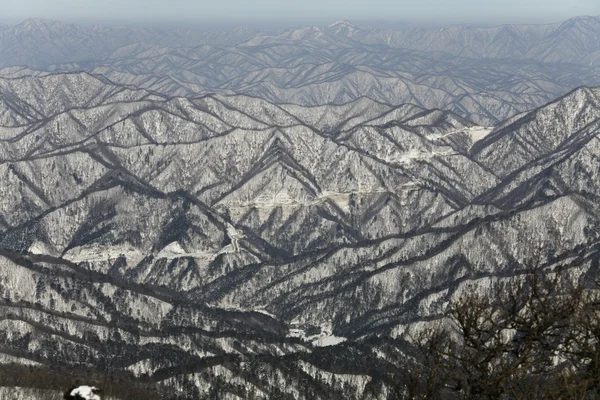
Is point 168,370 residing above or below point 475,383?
above

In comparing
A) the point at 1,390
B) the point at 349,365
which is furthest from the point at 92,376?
the point at 349,365

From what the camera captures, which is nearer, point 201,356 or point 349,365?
point 349,365

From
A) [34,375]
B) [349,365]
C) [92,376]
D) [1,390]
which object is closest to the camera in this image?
[1,390]

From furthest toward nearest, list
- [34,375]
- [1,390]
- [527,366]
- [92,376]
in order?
[92,376], [34,375], [1,390], [527,366]

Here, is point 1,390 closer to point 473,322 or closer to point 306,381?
point 306,381

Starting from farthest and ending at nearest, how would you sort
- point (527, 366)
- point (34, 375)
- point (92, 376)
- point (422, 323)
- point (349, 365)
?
point (422, 323) < point (349, 365) < point (92, 376) < point (34, 375) < point (527, 366)

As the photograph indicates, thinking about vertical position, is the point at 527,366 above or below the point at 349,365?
below

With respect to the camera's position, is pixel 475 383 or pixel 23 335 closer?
pixel 475 383

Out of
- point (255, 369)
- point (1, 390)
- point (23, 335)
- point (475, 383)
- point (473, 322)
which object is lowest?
point (475, 383)

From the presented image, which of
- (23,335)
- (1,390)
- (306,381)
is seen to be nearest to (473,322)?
(1,390)

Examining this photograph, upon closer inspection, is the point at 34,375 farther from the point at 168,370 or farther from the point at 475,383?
the point at 475,383
